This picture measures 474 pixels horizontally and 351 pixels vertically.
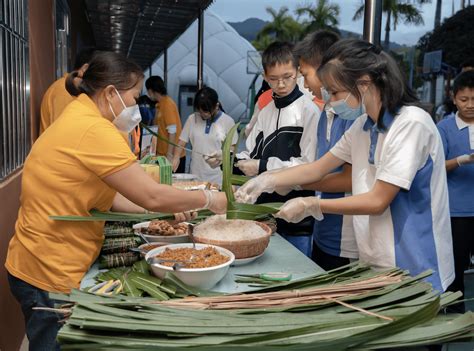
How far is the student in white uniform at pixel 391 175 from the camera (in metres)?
1.82

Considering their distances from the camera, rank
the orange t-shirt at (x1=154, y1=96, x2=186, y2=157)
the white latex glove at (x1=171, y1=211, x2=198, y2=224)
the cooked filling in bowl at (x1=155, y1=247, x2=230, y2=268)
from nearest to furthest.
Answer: the cooked filling in bowl at (x1=155, y1=247, x2=230, y2=268) < the white latex glove at (x1=171, y1=211, x2=198, y2=224) < the orange t-shirt at (x1=154, y1=96, x2=186, y2=157)

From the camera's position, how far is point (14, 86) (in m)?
3.08

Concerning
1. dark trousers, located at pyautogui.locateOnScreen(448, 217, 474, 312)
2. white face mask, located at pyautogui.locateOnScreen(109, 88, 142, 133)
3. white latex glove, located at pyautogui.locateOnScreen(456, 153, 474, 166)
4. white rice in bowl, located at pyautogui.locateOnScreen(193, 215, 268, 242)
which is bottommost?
dark trousers, located at pyautogui.locateOnScreen(448, 217, 474, 312)

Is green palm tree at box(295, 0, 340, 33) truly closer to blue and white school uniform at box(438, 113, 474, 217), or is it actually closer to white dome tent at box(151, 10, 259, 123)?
white dome tent at box(151, 10, 259, 123)

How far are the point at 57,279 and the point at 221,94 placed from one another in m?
30.7

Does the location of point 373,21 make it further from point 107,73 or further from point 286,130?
point 107,73

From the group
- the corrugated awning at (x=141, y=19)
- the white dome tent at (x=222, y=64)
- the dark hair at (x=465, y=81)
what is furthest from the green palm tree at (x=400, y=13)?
the dark hair at (x=465, y=81)

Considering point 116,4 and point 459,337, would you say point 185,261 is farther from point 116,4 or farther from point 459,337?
point 116,4

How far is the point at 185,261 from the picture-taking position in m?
1.76

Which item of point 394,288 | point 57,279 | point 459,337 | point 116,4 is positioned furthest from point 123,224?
point 116,4

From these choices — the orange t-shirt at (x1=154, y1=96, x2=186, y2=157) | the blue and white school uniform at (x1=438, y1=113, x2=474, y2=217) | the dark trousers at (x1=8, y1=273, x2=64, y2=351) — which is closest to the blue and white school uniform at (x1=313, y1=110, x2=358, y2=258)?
the dark trousers at (x1=8, y1=273, x2=64, y2=351)

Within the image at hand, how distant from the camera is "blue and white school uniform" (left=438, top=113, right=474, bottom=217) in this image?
3.73 m

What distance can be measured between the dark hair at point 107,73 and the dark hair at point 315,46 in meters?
1.15

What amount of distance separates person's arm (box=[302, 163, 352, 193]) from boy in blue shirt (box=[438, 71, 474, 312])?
1.52 meters
